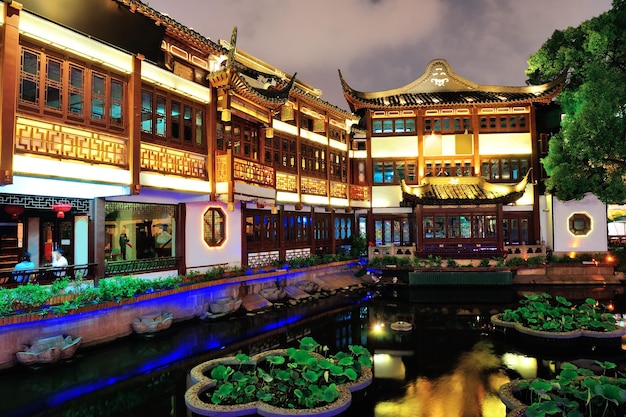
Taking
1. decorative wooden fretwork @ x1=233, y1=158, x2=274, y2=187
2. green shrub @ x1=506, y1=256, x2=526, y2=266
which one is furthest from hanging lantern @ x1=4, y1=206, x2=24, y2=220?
green shrub @ x1=506, y1=256, x2=526, y2=266

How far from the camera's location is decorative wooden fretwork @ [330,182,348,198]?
23469mm

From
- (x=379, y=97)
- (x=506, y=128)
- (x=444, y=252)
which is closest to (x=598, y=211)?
(x=506, y=128)

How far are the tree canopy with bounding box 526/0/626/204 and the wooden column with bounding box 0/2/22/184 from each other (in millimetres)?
21770

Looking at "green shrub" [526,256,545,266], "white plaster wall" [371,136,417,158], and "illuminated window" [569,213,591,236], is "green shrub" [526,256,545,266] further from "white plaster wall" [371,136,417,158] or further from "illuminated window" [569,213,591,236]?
"white plaster wall" [371,136,417,158]

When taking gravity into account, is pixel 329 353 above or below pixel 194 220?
below

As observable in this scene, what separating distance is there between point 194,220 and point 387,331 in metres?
7.93

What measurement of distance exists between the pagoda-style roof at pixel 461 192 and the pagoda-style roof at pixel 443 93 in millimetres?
5149

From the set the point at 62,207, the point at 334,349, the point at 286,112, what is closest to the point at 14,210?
the point at 62,207

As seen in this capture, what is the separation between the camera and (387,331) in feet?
42.4

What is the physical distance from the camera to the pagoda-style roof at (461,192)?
79.2ft

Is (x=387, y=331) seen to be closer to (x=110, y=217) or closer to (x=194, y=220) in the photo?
(x=194, y=220)

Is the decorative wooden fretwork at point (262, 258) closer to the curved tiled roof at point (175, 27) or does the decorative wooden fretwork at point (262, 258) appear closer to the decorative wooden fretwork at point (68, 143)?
the decorative wooden fretwork at point (68, 143)

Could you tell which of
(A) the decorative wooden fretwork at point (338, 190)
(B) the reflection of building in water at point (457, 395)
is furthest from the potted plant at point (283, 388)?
(A) the decorative wooden fretwork at point (338, 190)

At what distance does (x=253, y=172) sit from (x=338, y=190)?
888 centimetres
